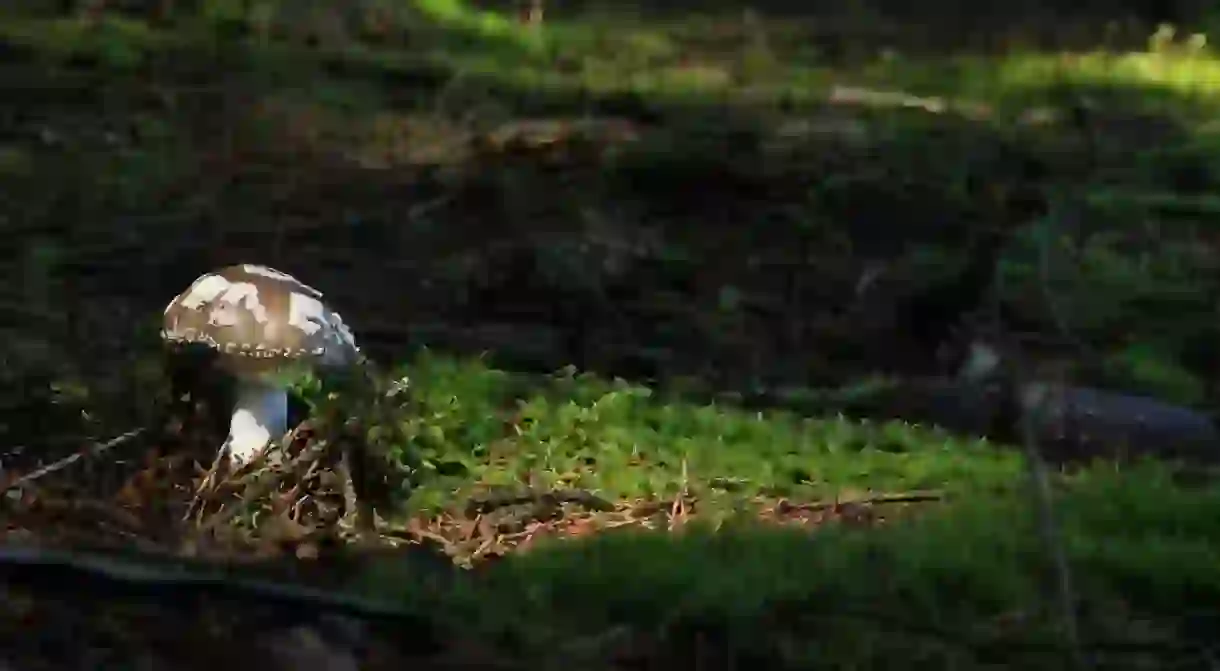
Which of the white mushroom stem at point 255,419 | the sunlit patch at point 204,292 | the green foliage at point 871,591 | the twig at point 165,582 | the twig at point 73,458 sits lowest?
the twig at point 73,458

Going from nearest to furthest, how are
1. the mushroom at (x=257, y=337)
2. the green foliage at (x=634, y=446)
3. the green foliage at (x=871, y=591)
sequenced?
the green foliage at (x=871, y=591) < the mushroom at (x=257, y=337) < the green foliage at (x=634, y=446)

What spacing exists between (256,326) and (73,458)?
65 cm

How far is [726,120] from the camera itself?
938 cm

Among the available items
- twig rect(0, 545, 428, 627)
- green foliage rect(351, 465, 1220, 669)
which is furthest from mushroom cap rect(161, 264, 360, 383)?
twig rect(0, 545, 428, 627)

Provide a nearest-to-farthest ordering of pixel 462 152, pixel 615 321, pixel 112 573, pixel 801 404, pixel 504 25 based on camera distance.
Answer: pixel 112 573
pixel 801 404
pixel 615 321
pixel 462 152
pixel 504 25

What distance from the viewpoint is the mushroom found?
162 inches

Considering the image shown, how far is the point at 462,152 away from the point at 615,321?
2867mm

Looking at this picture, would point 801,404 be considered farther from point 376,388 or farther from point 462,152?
point 462,152

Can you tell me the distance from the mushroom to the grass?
0.34 metres

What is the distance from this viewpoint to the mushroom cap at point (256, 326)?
4.12 m

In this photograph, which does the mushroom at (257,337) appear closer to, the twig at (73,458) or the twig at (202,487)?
the twig at (202,487)

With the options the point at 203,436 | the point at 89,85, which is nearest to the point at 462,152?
the point at 89,85

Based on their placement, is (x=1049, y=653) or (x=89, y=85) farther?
(x=89, y=85)

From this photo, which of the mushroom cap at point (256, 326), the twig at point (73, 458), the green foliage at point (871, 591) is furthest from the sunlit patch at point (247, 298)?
the green foliage at point (871, 591)
